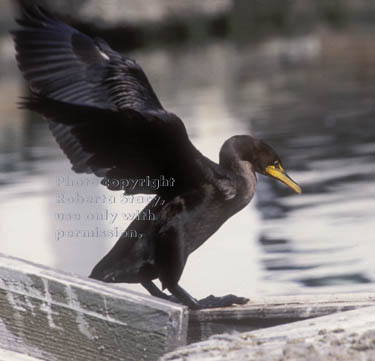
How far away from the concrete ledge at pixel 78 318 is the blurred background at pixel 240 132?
180 cm

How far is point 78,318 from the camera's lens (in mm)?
3875

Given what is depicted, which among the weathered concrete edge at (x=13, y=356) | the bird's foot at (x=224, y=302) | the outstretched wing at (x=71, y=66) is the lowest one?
the weathered concrete edge at (x=13, y=356)

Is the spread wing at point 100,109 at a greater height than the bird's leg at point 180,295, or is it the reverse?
the spread wing at point 100,109

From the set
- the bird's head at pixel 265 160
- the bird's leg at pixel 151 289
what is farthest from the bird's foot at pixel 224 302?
the bird's head at pixel 265 160

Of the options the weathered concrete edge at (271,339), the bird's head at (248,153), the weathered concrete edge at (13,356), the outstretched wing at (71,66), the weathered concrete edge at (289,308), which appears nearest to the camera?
A: the weathered concrete edge at (271,339)

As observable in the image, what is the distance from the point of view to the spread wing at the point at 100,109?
171 inches

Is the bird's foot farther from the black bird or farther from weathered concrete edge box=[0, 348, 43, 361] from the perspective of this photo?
weathered concrete edge box=[0, 348, 43, 361]

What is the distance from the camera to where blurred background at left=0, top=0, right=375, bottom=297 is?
6.89 meters

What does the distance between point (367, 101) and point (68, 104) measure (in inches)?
419

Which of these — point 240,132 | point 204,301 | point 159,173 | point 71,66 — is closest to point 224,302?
point 204,301

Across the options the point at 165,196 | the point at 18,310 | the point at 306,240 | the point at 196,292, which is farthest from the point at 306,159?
the point at 18,310

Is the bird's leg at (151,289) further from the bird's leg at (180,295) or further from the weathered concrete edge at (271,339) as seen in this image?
the weathered concrete edge at (271,339)

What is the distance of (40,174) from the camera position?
10.4 m

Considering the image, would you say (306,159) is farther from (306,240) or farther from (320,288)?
(320,288)
